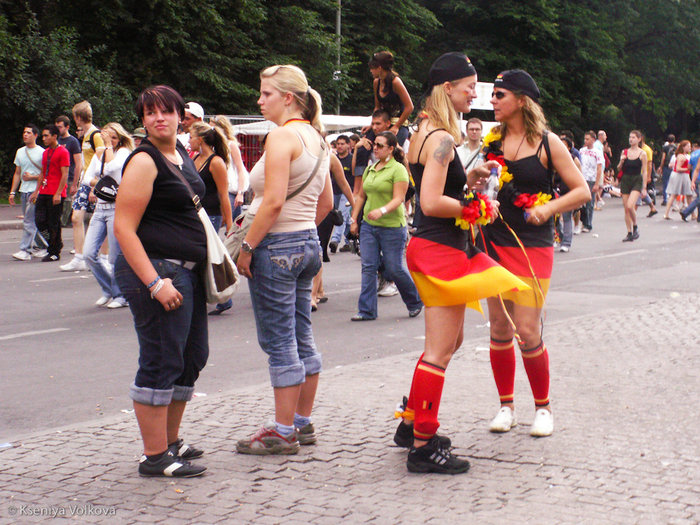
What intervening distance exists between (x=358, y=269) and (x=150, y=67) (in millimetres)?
19004

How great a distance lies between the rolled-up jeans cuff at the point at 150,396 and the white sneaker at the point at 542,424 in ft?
6.30

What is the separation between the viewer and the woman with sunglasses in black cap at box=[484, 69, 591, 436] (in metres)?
5.22

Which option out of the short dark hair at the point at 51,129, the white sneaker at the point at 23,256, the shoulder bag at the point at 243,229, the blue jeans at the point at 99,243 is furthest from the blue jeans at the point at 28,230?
the shoulder bag at the point at 243,229

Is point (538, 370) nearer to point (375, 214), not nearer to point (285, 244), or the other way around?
point (285, 244)

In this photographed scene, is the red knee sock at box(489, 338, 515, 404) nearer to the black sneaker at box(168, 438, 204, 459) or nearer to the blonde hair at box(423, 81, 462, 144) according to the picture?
the blonde hair at box(423, 81, 462, 144)

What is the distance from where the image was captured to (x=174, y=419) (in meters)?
4.82

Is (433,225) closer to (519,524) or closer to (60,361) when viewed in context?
(519,524)

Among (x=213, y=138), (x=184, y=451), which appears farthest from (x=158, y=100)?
(x=213, y=138)

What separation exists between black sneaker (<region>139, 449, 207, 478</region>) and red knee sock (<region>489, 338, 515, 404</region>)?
171cm

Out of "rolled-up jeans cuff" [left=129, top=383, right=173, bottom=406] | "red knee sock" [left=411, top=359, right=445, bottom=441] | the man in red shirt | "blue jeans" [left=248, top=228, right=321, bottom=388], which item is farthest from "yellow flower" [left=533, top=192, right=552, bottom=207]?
Answer: the man in red shirt

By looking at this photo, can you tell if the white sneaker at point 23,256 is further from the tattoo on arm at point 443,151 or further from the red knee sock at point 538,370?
the tattoo on arm at point 443,151

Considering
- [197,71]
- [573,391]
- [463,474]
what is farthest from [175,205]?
[197,71]

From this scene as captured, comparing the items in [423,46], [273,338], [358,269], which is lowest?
[358,269]

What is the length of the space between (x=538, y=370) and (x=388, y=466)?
1.05 metres
